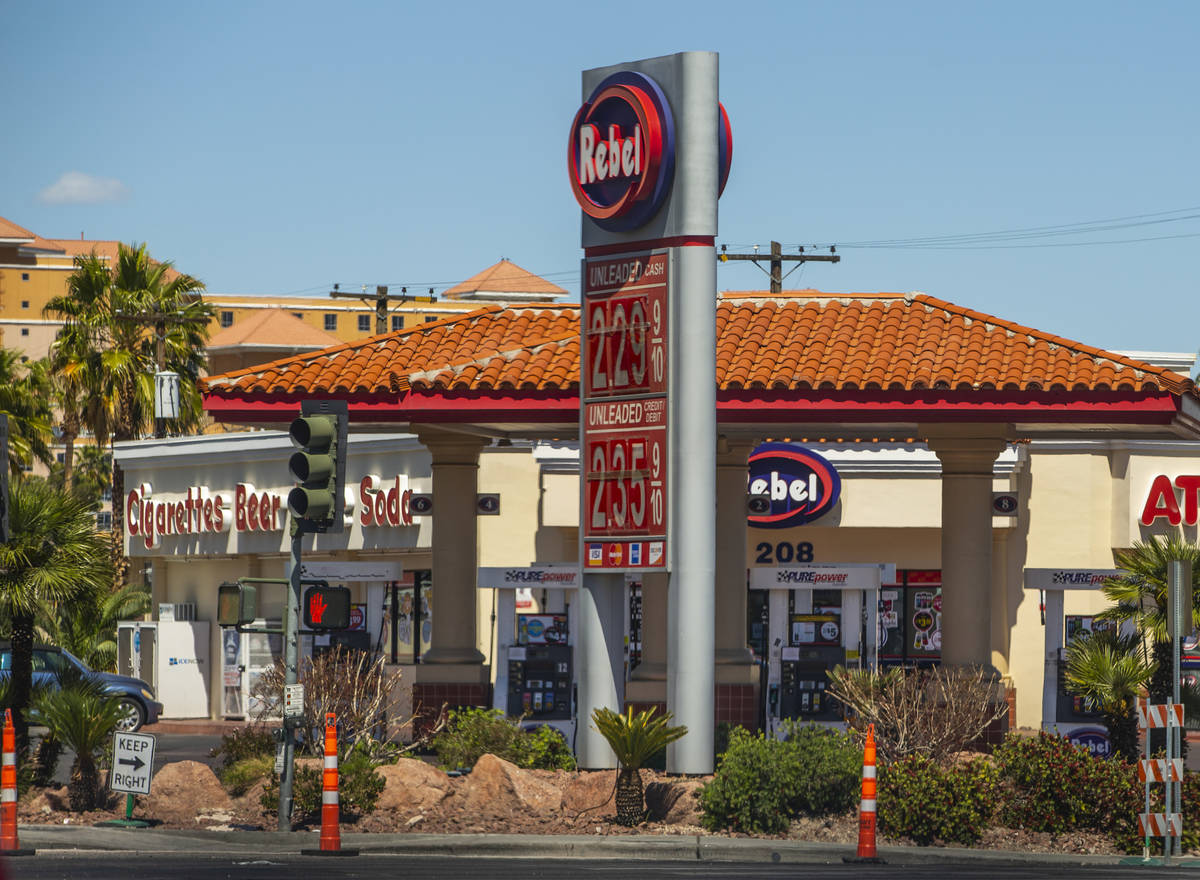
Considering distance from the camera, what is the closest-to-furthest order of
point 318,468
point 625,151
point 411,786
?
point 318,468
point 411,786
point 625,151

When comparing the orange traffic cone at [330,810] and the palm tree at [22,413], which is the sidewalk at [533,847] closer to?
the orange traffic cone at [330,810]

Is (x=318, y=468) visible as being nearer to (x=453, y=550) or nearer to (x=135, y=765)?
(x=135, y=765)

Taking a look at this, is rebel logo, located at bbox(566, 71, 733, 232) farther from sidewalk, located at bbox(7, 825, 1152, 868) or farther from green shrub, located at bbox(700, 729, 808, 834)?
sidewalk, located at bbox(7, 825, 1152, 868)

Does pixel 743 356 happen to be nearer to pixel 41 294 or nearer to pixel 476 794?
pixel 476 794

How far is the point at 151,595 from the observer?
46.2m

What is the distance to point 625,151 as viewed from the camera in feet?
63.2

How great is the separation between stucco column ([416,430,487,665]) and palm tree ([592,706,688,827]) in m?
7.09

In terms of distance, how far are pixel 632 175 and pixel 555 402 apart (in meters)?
3.80

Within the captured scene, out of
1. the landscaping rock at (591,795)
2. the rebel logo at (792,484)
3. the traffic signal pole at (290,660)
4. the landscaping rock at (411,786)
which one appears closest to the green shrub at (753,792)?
the landscaping rock at (591,795)

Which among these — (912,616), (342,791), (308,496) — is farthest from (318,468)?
(912,616)

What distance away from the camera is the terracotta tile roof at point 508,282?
11681 cm

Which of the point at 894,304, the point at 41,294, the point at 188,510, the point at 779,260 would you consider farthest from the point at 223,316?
the point at 894,304

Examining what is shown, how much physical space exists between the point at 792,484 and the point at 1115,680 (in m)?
17.0

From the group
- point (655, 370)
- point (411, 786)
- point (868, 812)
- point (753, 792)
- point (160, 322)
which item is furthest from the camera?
point (160, 322)
